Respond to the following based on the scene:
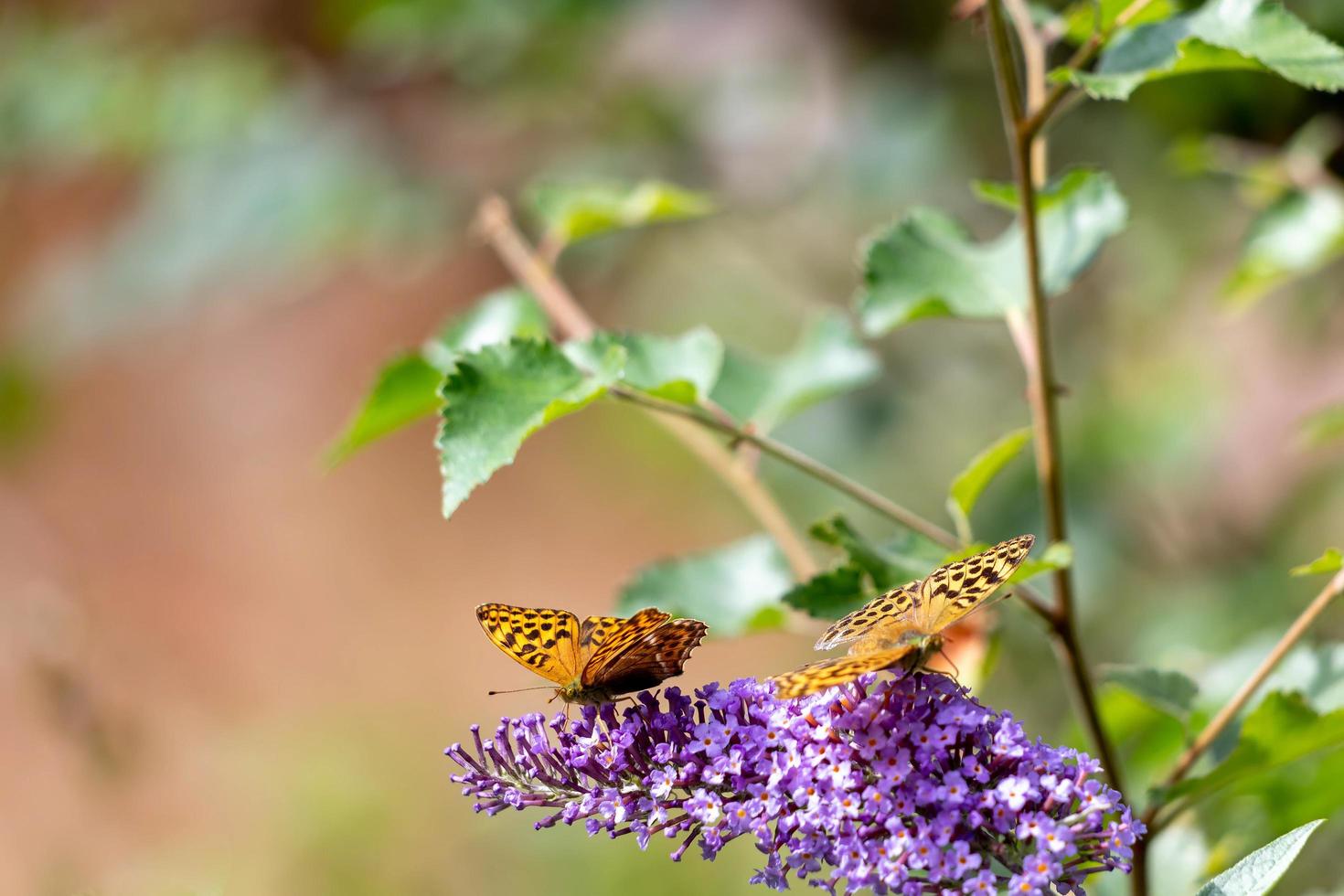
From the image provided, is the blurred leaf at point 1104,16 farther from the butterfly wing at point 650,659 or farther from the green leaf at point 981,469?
the butterfly wing at point 650,659

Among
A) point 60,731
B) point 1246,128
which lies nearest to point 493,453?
point 60,731

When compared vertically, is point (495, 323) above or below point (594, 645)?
above

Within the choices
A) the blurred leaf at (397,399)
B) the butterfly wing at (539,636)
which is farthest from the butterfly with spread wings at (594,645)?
the blurred leaf at (397,399)

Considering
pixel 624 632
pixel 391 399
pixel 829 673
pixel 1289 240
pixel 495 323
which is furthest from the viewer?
pixel 1289 240

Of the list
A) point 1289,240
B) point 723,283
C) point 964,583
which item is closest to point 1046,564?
point 964,583

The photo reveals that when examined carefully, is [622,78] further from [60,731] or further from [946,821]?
[946,821]

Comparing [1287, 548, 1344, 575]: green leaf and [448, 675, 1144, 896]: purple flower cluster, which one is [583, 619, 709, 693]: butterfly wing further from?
[1287, 548, 1344, 575]: green leaf

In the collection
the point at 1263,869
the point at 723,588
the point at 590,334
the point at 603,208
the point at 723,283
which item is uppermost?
the point at 723,283

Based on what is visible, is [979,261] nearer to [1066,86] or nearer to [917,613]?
[1066,86]
